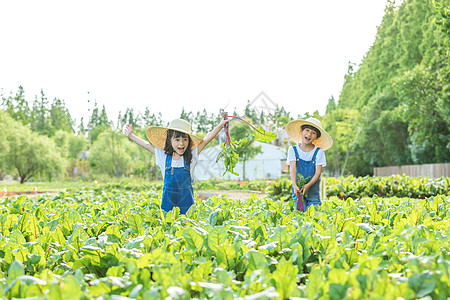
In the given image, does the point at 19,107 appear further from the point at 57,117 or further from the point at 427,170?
the point at 427,170

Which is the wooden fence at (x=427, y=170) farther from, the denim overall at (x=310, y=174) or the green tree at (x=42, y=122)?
the green tree at (x=42, y=122)

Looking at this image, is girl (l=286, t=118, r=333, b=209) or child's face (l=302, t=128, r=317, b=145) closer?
girl (l=286, t=118, r=333, b=209)

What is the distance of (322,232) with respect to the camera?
7.43 ft

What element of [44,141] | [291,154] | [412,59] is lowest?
[291,154]

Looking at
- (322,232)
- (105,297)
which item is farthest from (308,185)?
(105,297)

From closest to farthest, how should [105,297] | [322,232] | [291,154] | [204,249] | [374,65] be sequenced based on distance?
[105,297] → [204,249] → [322,232] → [291,154] → [374,65]

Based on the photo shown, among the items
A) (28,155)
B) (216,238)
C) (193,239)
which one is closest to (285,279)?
(216,238)

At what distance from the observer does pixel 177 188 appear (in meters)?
4.58

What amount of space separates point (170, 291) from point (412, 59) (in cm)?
3599

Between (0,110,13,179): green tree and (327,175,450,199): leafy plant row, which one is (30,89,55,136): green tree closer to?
(0,110,13,179): green tree

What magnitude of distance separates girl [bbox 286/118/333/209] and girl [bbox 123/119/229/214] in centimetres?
143

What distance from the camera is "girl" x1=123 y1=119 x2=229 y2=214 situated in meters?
4.56

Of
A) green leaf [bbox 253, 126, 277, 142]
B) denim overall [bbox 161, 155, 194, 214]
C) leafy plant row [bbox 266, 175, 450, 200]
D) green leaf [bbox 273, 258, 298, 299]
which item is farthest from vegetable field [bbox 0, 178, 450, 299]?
leafy plant row [bbox 266, 175, 450, 200]

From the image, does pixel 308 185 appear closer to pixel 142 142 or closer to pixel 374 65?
pixel 142 142
